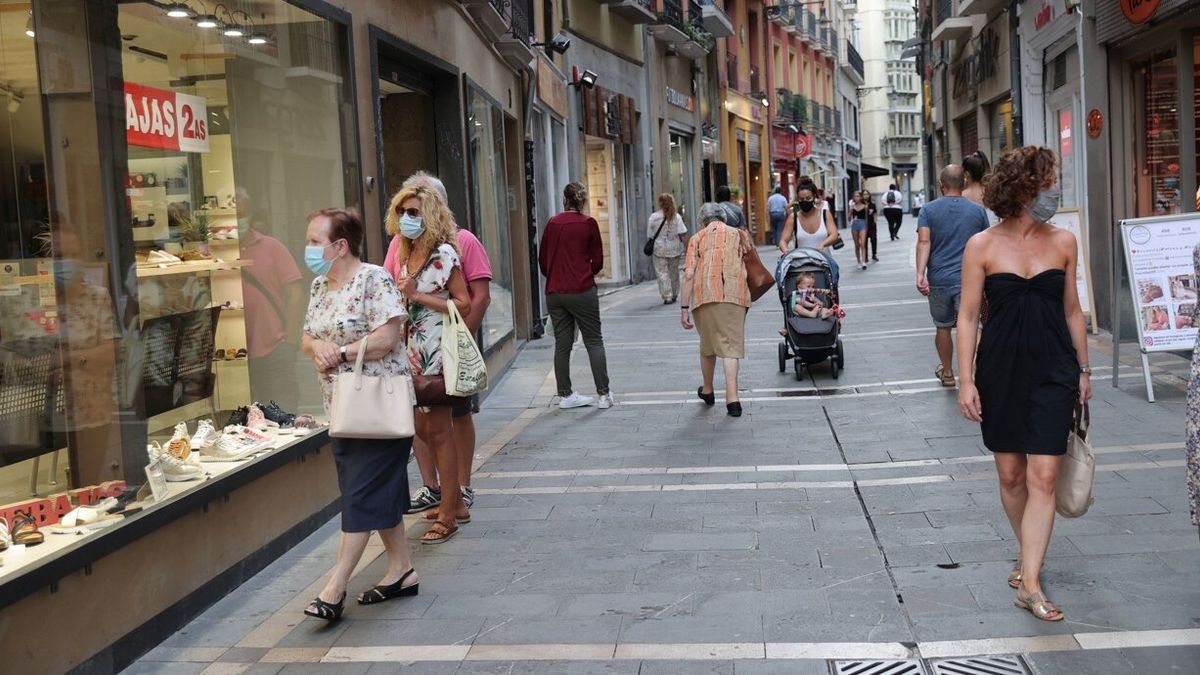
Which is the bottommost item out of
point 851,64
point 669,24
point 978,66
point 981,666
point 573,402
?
point 981,666

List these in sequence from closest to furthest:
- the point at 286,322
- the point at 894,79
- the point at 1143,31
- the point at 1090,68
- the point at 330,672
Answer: the point at 330,672 → the point at 286,322 → the point at 1143,31 → the point at 1090,68 → the point at 894,79

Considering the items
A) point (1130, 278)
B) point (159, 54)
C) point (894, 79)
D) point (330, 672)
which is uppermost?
point (894, 79)

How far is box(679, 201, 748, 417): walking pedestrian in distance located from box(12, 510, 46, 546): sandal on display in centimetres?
614

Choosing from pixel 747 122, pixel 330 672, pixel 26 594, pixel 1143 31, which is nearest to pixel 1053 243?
pixel 330 672

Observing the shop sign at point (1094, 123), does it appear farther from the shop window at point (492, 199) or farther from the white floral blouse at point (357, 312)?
the white floral blouse at point (357, 312)

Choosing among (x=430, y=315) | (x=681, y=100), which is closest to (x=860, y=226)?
(x=681, y=100)

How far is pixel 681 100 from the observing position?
108ft

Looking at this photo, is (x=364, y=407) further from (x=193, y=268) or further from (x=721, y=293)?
(x=721, y=293)

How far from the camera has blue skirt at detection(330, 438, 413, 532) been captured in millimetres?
5480

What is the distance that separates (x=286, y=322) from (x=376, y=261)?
112 cm

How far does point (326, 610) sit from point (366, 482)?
55cm

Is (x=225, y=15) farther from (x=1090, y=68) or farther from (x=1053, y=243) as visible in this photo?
(x=1090, y=68)

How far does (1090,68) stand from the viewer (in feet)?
43.4

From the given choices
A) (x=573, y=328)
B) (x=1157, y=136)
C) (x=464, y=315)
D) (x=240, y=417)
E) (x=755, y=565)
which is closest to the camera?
(x=755, y=565)
